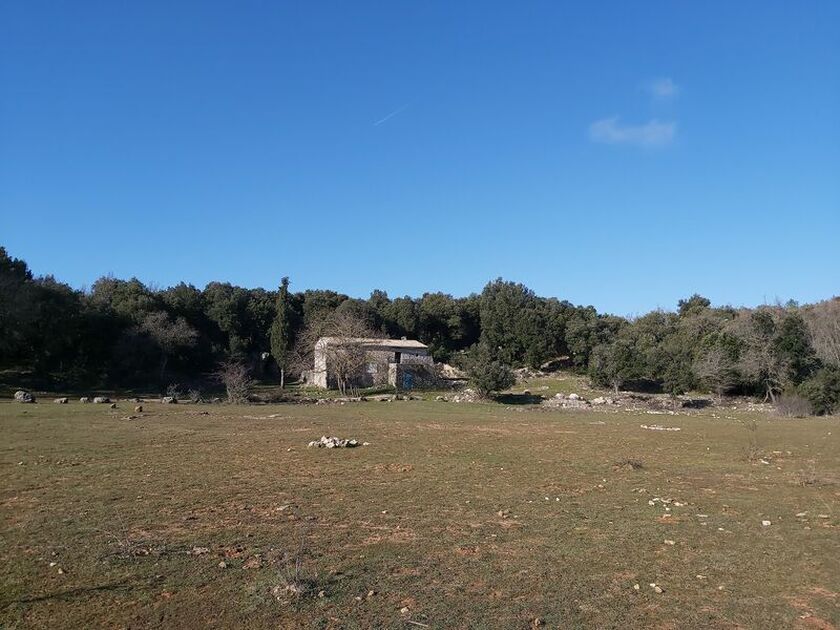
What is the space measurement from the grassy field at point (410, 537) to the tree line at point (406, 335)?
32170 mm

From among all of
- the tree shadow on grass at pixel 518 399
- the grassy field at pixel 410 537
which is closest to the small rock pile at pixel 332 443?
the grassy field at pixel 410 537

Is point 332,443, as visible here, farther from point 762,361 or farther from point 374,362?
point 762,361

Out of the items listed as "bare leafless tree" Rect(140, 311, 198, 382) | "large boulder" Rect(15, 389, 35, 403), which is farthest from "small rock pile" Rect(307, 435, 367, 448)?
"bare leafless tree" Rect(140, 311, 198, 382)

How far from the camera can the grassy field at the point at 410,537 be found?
6086 mm

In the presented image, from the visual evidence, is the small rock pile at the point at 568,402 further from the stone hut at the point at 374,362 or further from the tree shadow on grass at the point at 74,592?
the tree shadow on grass at the point at 74,592

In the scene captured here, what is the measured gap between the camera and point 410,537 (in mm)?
8773

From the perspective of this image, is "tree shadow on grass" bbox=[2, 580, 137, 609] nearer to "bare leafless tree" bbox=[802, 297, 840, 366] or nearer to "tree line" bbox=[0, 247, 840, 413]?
"tree line" bbox=[0, 247, 840, 413]

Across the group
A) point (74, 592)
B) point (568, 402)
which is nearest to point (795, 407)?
point (568, 402)

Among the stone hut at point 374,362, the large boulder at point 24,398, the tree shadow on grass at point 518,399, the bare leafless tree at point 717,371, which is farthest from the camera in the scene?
the stone hut at point 374,362

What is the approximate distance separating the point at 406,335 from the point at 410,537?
7612 cm

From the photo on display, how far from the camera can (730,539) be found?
9.01 m

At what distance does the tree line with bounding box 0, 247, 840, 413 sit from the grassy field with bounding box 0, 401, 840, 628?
32170 mm

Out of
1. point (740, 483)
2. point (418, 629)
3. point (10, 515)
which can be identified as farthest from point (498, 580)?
point (740, 483)

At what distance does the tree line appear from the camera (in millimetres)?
49312
